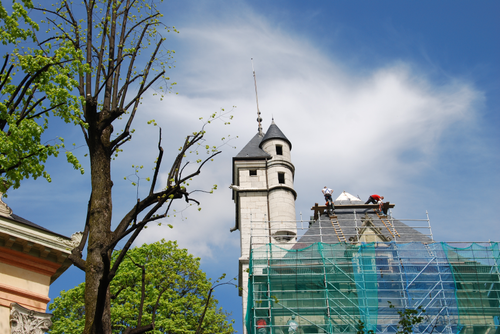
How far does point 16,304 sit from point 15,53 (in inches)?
311

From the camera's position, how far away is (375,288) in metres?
23.2

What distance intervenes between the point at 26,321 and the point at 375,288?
49.7 feet

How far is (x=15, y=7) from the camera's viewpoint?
1183 cm

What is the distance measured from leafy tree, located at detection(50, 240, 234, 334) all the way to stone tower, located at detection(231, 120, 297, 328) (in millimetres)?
4233

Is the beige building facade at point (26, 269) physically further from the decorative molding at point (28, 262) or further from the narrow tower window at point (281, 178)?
the narrow tower window at point (281, 178)

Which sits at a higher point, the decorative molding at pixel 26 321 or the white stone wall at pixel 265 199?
the white stone wall at pixel 265 199

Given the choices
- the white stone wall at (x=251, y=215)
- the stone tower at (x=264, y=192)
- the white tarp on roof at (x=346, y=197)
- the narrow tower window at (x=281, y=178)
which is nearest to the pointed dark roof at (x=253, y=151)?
the stone tower at (x=264, y=192)

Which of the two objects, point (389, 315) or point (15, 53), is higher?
point (15, 53)

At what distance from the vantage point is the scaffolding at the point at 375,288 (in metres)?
22.5

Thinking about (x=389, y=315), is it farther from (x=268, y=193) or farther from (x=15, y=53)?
(x=15, y=53)

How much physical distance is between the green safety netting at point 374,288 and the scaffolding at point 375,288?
1.7 inches

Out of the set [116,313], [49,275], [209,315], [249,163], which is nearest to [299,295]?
[209,315]

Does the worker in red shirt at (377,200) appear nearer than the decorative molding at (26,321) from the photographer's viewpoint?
No

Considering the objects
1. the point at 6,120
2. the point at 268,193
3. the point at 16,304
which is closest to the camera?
the point at 6,120
